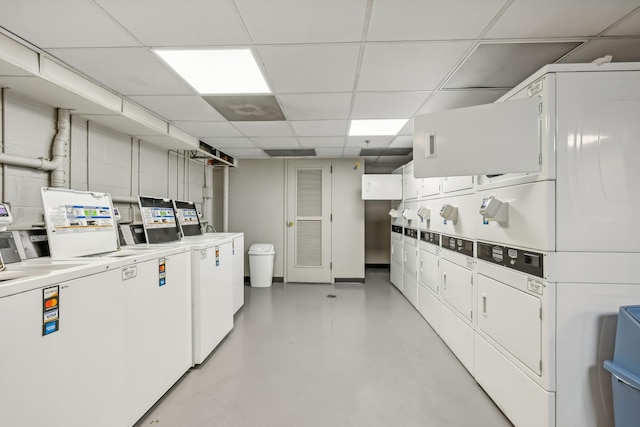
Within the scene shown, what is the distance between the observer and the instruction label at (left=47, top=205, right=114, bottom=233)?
1896mm

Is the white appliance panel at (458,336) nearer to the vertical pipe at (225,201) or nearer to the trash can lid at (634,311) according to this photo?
the trash can lid at (634,311)

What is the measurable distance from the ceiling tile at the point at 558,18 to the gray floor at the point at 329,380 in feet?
8.09

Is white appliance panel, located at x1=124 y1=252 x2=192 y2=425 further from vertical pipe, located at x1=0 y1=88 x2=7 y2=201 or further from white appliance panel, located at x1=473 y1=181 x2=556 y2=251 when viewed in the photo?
white appliance panel, located at x1=473 y1=181 x2=556 y2=251

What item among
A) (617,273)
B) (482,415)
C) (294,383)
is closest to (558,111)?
(617,273)

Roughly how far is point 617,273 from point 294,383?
2.25m

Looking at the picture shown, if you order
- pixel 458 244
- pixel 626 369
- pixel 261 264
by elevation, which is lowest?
pixel 261 264

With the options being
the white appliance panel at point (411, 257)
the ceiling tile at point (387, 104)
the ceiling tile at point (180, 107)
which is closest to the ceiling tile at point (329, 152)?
the ceiling tile at point (387, 104)

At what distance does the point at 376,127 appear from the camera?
11.8 ft

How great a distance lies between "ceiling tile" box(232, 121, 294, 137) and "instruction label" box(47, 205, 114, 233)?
1.70 meters

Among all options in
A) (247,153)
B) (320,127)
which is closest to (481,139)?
(320,127)

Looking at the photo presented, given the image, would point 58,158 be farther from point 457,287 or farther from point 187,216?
point 457,287

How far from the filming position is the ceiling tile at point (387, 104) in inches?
103

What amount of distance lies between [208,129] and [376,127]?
6.78 feet

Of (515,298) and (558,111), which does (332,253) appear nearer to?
(515,298)
